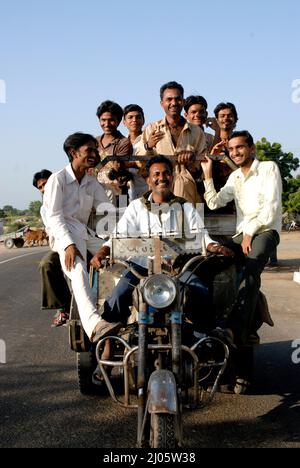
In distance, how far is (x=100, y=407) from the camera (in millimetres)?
4695

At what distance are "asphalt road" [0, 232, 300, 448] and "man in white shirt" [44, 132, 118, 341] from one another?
3.49 feet

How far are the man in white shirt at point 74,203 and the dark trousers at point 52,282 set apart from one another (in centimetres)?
20

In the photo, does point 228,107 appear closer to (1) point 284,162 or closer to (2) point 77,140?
(2) point 77,140

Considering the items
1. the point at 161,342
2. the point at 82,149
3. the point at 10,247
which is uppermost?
the point at 82,149

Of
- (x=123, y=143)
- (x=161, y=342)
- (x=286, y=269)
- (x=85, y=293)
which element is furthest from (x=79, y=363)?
(x=286, y=269)

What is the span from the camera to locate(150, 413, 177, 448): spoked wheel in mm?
3268

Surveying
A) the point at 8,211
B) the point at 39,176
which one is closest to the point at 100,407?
the point at 39,176

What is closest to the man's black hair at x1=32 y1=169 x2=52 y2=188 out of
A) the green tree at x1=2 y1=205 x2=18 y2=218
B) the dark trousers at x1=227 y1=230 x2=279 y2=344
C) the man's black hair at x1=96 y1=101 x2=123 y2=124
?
the man's black hair at x1=96 y1=101 x2=123 y2=124

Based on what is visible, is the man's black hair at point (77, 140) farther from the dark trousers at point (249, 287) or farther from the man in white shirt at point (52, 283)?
the dark trousers at point (249, 287)

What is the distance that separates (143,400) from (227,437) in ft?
2.80

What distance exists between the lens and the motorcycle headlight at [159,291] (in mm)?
3594

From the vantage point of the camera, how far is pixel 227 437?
13.0 ft

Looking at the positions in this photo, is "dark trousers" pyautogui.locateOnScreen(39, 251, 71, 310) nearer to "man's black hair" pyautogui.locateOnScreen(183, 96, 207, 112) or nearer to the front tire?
"man's black hair" pyautogui.locateOnScreen(183, 96, 207, 112)
